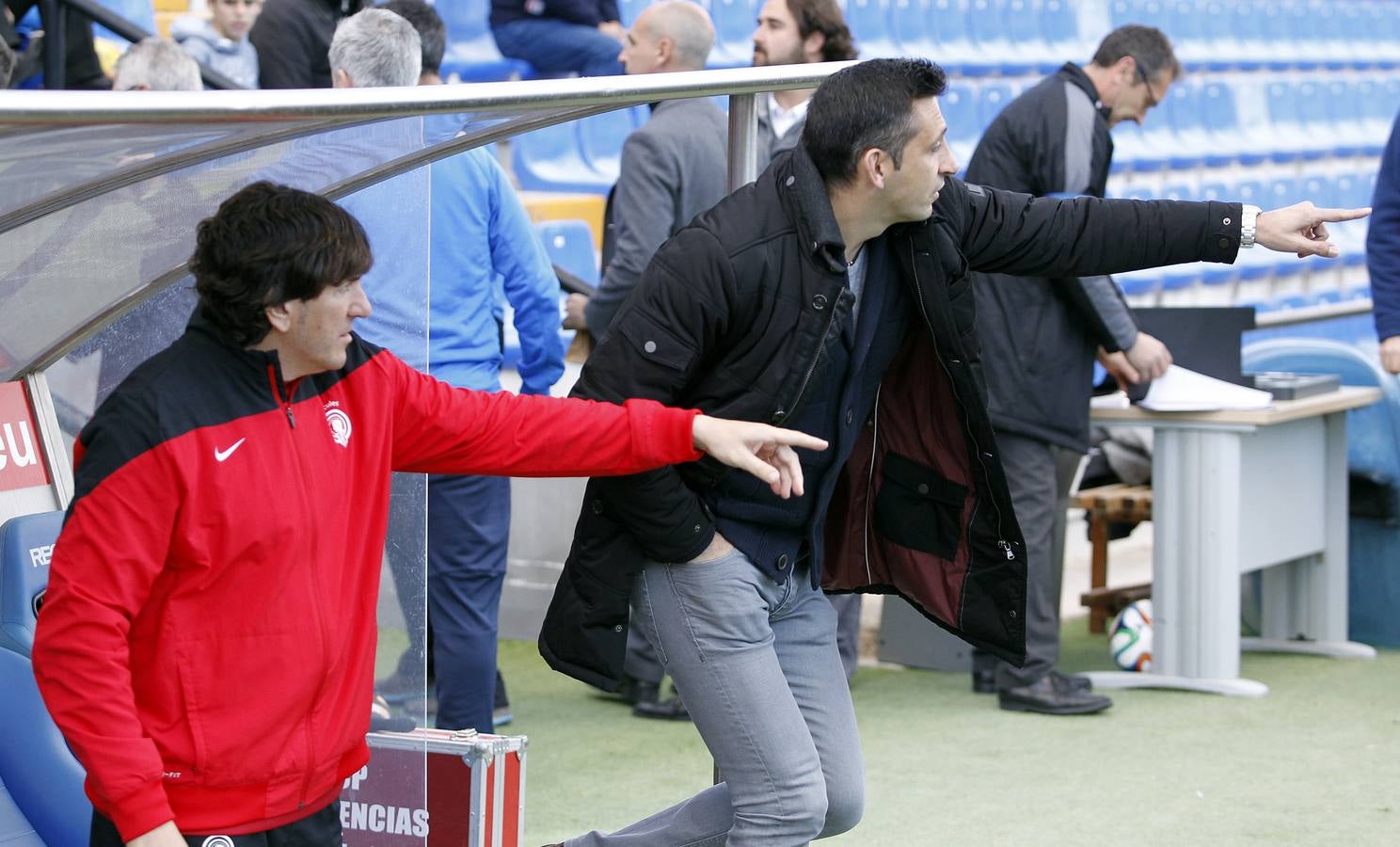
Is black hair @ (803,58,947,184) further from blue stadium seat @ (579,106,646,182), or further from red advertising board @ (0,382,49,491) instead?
blue stadium seat @ (579,106,646,182)

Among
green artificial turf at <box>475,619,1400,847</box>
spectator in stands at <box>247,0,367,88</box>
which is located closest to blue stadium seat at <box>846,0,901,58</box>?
spectator in stands at <box>247,0,367,88</box>

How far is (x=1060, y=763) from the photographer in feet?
15.9

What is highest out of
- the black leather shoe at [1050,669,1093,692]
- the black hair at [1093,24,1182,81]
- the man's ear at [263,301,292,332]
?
the black hair at [1093,24,1182,81]

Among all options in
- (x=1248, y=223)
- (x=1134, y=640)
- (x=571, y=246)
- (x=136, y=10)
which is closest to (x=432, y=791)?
(x=1248, y=223)

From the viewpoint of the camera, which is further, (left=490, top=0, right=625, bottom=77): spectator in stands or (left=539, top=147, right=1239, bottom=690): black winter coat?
(left=490, top=0, right=625, bottom=77): spectator in stands

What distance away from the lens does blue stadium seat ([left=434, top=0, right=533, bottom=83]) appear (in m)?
9.08

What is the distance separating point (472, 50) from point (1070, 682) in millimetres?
5511

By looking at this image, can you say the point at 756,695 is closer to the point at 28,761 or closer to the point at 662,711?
the point at 28,761

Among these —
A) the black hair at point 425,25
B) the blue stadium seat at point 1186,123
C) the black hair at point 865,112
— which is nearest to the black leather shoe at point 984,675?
the black hair at point 425,25

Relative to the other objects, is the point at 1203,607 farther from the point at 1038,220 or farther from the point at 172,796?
the point at 172,796

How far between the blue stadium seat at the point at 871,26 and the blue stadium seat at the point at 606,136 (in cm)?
219

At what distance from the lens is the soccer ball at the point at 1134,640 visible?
586 centimetres

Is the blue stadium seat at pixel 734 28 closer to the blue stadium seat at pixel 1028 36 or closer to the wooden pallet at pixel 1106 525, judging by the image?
the blue stadium seat at pixel 1028 36

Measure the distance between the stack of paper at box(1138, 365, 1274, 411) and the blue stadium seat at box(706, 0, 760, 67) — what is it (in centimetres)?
567
